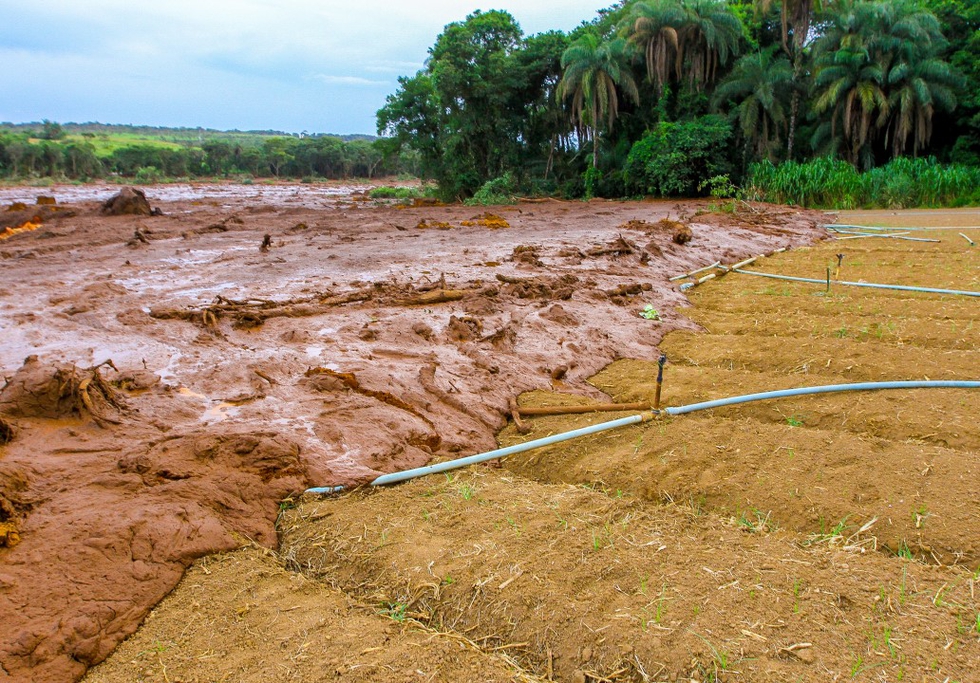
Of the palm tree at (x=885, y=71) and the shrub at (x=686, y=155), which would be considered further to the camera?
the shrub at (x=686, y=155)

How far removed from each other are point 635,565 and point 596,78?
2823 cm

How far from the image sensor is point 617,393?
553 centimetres

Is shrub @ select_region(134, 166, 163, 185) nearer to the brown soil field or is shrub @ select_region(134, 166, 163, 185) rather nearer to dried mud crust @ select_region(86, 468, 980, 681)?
the brown soil field

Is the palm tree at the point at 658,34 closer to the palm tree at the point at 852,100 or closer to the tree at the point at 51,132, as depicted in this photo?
the palm tree at the point at 852,100

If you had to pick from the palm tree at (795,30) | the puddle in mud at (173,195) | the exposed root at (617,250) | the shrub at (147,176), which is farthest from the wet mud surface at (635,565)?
the shrub at (147,176)

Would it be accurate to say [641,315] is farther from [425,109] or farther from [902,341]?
[425,109]

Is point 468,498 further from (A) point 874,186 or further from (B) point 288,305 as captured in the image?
(A) point 874,186

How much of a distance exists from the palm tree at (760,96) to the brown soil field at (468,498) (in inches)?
852

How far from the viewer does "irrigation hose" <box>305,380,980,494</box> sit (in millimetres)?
3828

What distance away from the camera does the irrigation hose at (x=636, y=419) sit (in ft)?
12.6

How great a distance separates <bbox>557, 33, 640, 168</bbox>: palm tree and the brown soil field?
2320cm

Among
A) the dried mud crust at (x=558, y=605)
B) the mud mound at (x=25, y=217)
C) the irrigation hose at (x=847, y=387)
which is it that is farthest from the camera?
the mud mound at (x=25, y=217)

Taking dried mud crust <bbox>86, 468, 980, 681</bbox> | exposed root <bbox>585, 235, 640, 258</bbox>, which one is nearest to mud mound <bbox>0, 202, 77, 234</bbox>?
exposed root <bbox>585, 235, 640, 258</bbox>

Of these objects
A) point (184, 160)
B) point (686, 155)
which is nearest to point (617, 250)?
point (686, 155)
